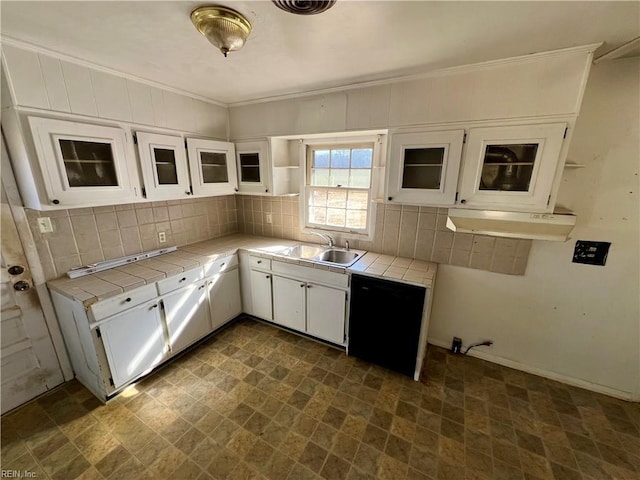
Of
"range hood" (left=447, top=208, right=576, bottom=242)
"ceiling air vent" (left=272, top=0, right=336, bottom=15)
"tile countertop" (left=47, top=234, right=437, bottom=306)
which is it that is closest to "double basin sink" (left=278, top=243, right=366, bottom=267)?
"tile countertop" (left=47, top=234, right=437, bottom=306)

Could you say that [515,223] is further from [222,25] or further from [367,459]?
[222,25]

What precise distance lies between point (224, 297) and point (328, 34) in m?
2.35

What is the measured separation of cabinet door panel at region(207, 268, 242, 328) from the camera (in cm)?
249

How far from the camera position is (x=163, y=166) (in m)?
2.16

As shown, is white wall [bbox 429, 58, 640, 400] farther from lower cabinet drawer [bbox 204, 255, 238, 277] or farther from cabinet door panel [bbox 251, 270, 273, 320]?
lower cabinet drawer [bbox 204, 255, 238, 277]

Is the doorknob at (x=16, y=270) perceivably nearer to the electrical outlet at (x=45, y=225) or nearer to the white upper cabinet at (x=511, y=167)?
the electrical outlet at (x=45, y=225)

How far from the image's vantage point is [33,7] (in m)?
1.12

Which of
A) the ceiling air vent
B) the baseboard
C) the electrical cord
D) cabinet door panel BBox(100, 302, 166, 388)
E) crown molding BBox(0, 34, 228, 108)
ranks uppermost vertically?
crown molding BBox(0, 34, 228, 108)

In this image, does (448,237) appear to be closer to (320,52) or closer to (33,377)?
(320,52)

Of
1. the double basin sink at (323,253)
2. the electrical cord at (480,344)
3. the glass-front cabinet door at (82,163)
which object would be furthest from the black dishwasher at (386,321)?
the glass-front cabinet door at (82,163)

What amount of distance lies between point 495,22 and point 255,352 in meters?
2.80

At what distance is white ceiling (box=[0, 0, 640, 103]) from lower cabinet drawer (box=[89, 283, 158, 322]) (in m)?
1.54

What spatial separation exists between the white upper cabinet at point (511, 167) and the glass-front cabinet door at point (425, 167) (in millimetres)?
79

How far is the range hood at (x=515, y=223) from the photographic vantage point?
5.28 ft
